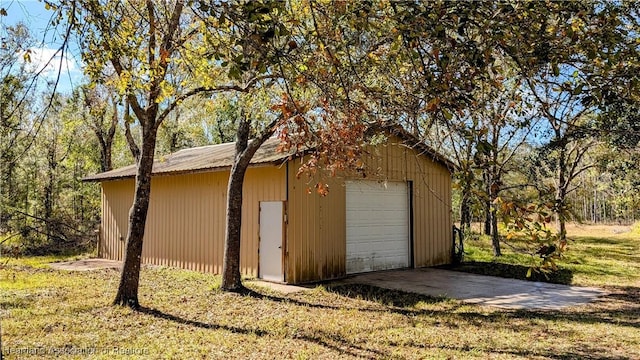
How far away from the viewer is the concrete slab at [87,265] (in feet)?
41.3

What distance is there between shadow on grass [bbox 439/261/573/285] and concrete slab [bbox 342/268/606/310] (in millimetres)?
567

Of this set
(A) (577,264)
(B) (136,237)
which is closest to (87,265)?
(B) (136,237)

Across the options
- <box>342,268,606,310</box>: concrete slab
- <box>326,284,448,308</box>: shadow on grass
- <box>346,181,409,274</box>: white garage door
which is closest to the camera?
<box>326,284,448,308</box>: shadow on grass

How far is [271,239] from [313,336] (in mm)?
4410

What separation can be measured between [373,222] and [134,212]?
619 centimetres

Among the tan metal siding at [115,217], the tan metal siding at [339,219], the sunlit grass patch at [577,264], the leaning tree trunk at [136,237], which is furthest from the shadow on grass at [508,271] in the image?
the tan metal siding at [115,217]

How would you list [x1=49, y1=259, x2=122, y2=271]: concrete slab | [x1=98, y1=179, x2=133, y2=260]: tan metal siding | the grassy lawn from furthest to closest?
[x1=98, y1=179, x2=133, y2=260]: tan metal siding < [x1=49, y1=259, x2=122, y2=271]: concrete slab < the grassy lawn

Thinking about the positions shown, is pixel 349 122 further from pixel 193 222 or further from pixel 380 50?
pixel 193 222

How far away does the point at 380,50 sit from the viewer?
5762mm

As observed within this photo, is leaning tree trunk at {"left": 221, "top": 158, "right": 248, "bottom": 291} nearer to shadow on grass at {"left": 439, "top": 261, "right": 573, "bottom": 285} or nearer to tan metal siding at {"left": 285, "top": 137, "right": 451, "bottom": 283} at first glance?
tan metal siding at {"left": 285, "top": 137, "right": 451, "bottom": 283}

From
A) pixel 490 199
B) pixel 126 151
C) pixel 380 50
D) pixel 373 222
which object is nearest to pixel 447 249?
pixel 373 222

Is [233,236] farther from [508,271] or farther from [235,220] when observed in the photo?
[508,271]

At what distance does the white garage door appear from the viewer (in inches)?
449

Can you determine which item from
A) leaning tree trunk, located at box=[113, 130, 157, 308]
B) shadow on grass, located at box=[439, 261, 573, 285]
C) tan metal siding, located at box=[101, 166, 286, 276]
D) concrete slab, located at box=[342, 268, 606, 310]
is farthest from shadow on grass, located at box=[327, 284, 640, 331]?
leaning tree trunk, located at box=[113, 130, 157, 308]
